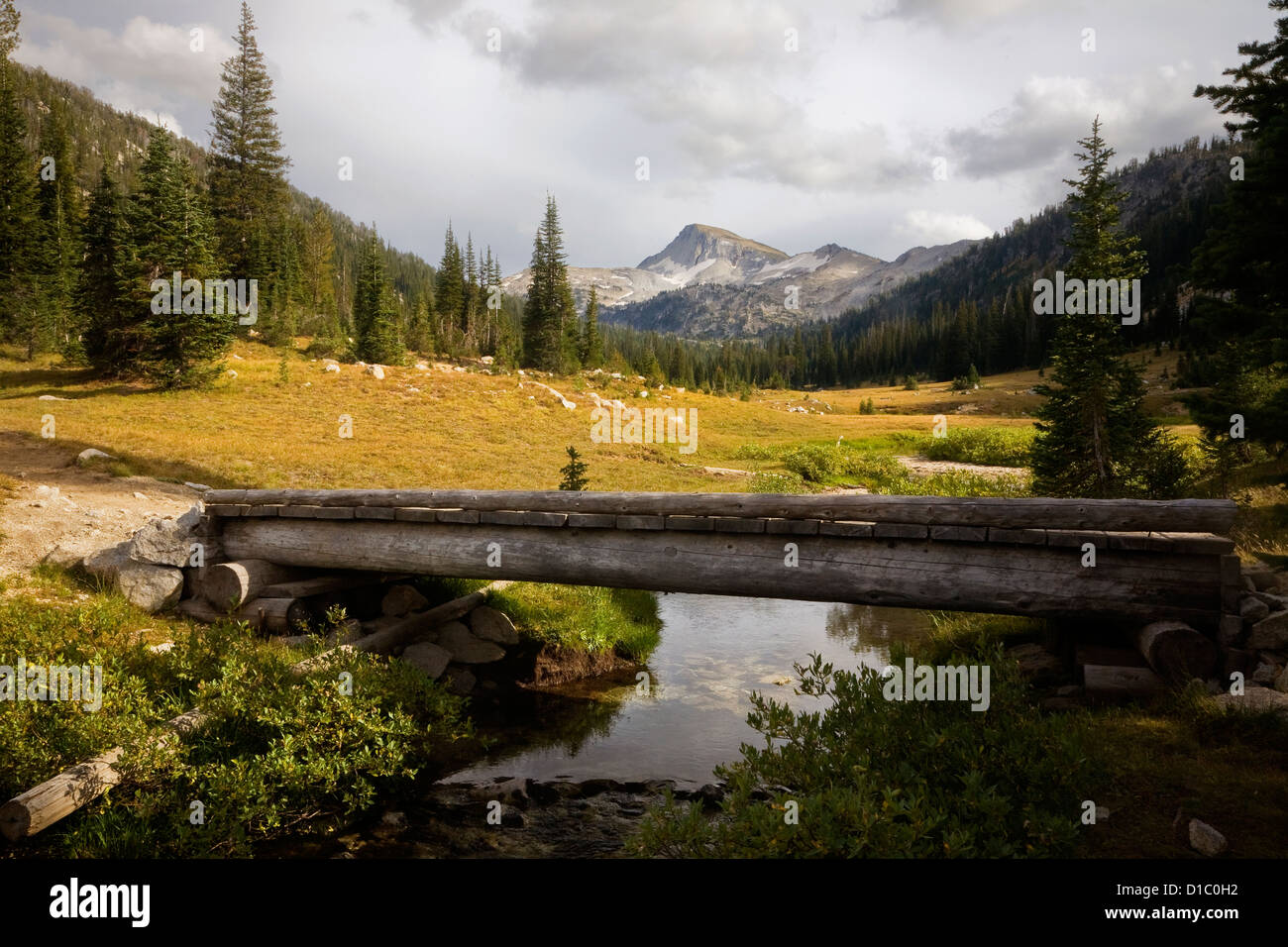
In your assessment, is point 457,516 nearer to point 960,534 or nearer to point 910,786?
point 960,534

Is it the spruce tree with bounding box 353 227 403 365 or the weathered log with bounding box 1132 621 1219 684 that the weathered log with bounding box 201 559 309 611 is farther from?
the spruce tree with bounding box 353 227 403 365

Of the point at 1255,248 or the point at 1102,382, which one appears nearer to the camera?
the point at 1255,248

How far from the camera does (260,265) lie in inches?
2135

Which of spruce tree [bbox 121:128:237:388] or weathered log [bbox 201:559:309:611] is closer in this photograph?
weathered log [bbox 201:559:309:611]

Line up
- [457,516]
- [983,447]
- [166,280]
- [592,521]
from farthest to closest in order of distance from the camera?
1. [983,447]
2. [166,280]
3. [457,516]
4. [592,521]

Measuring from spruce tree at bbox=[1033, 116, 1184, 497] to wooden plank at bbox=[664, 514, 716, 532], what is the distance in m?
13.6

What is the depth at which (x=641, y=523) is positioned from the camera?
8.84 metres

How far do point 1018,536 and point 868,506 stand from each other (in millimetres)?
1559

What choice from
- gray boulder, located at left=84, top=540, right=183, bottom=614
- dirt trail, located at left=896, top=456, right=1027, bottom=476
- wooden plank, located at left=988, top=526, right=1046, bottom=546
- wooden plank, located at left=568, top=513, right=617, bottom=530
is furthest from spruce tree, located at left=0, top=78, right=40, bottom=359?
wooden plank, located at left=988, top=526, right=1046, bottom=546

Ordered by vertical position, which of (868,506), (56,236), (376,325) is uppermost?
(56,236)

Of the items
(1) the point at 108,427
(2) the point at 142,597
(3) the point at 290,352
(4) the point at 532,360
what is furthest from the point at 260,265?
(2) the point at 142,597

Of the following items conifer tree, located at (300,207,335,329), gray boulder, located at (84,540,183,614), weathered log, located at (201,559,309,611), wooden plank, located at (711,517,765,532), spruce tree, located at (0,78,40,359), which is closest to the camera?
wooden plank, located at (711,517,765,532)

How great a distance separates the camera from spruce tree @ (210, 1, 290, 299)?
184 ft

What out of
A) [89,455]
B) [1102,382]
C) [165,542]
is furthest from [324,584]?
[1102,382]
